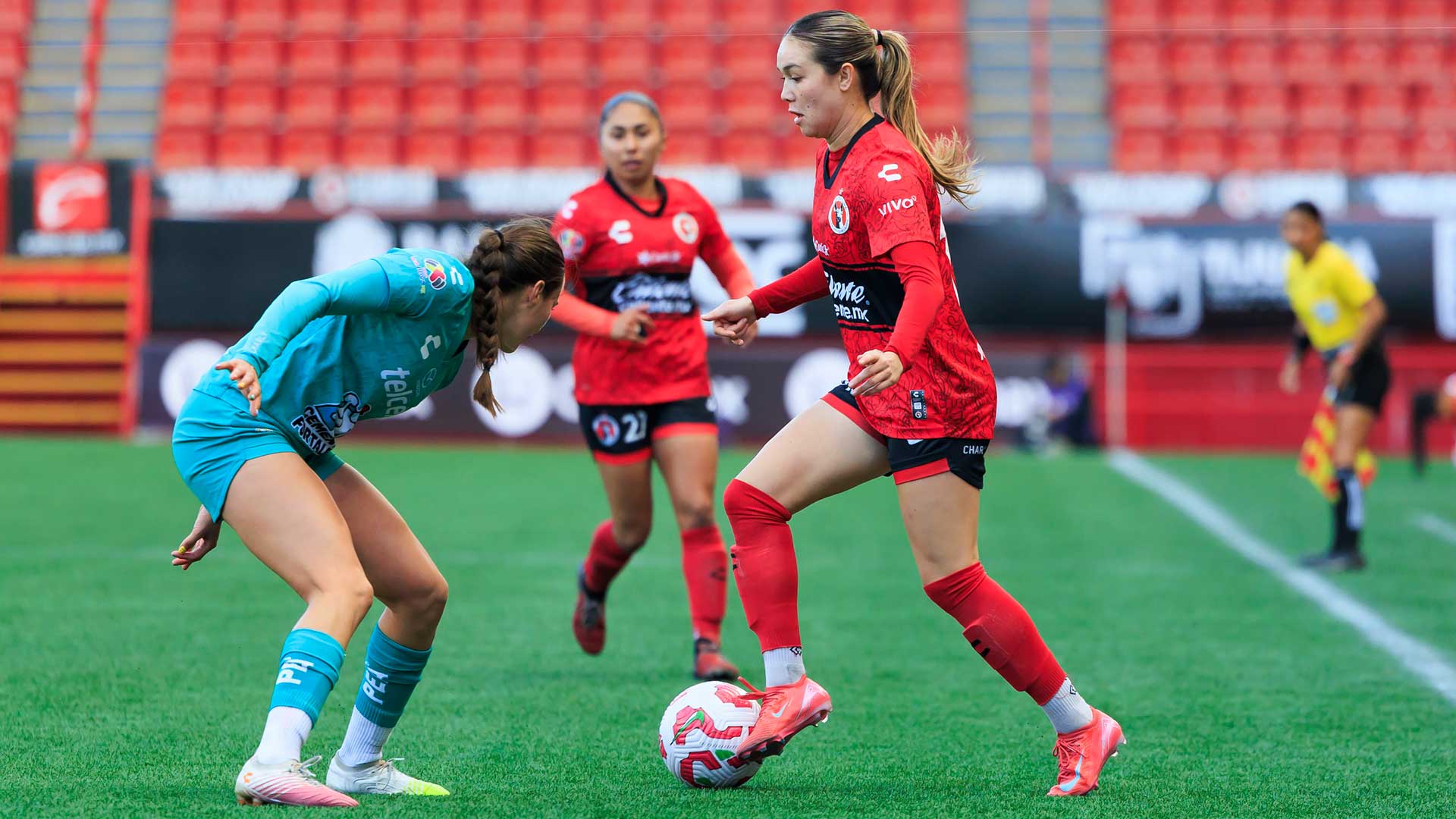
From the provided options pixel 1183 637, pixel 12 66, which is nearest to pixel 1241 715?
pixel 1183 637

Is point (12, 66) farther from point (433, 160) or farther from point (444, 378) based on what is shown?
point (444, 378)

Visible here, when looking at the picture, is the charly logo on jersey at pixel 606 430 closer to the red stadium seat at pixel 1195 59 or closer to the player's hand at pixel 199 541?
the player's hand at pixel 199 541

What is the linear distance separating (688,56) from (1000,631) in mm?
16684

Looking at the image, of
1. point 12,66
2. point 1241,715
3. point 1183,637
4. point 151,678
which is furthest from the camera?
point 12,66

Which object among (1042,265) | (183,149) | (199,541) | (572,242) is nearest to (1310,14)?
(1042,265)

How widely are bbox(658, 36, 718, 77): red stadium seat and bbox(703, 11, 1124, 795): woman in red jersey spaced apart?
1582cm

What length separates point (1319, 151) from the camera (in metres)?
18.9

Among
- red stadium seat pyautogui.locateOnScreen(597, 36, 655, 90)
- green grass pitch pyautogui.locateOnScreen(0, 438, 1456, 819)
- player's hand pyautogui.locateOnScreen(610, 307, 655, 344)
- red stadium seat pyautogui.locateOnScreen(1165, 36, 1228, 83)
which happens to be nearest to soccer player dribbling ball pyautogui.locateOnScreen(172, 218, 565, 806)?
green grass pitch pyautogui.locateOnScreen(0, 438, 1456, 819)

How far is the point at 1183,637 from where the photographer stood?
694 cm

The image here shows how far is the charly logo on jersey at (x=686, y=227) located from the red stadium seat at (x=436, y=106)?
1356 cm

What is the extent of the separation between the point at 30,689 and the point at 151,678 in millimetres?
403

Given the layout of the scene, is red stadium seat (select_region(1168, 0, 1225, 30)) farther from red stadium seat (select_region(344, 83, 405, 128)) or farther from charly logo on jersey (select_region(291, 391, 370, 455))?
charly logo on jersey (select_region(291, 391, 370, 455))

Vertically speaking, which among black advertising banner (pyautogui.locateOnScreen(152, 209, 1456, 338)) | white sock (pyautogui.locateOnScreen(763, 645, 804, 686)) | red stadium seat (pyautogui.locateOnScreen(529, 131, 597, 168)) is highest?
red stadium seat (pyautogui.locateOnScreen(529, 131, 597, 168))

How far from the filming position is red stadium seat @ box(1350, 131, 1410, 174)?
740 inches
